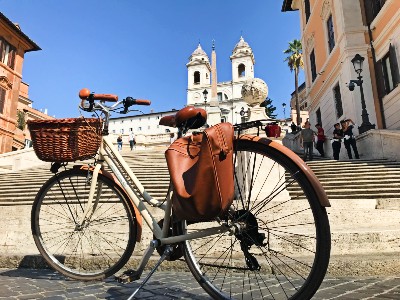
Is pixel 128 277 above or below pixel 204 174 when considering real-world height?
below

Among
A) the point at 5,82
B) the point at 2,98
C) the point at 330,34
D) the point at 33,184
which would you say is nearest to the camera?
the point at 33,184

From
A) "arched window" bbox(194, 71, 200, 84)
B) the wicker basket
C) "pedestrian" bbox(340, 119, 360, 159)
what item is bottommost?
the wicker basket

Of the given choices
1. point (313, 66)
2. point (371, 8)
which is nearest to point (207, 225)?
point (371, 8)

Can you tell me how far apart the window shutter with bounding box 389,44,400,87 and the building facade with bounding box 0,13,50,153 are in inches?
1060

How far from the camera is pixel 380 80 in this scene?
14.3 metres

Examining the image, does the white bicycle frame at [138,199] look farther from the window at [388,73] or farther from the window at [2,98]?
the window at [2,98]

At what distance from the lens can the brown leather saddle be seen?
221cm

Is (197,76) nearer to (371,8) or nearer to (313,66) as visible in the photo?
(313,66)

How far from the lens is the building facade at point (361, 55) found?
1312cm

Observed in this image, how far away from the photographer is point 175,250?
2.26 meters

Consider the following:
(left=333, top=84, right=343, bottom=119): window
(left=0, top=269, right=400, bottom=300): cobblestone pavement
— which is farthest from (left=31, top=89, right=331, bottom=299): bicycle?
(left=333, top=84, right=343, bottom=119): window

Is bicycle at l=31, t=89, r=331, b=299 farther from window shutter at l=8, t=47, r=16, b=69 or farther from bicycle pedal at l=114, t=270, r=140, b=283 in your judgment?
window shutter at l=8, t=47, r=16, b=69

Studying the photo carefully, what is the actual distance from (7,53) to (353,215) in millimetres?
31567

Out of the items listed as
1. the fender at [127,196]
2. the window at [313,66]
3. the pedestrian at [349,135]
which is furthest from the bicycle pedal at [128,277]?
the window at [313,66]
